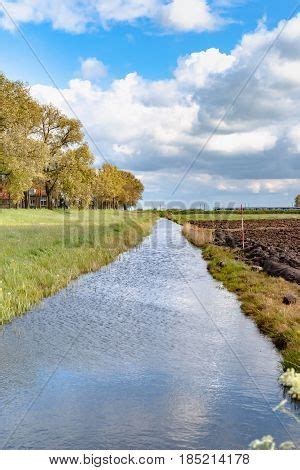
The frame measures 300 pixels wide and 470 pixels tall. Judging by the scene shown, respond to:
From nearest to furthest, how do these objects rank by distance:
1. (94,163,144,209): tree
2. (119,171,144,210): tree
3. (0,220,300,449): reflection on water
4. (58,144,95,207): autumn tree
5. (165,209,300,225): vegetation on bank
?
(0,220,300,449): reflection on water, (58,144,95,207): autumn tree, (165,209,300,225): vegetation on bank, (94,163,144,209): tree, (119,171,144,210): tree

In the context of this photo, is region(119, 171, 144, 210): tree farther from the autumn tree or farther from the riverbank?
the riverbank

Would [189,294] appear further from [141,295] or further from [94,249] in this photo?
[94,249]

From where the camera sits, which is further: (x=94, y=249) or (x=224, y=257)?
(x=94, y=249)

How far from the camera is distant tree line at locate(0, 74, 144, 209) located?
2320 inches

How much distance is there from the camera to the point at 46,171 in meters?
82.4

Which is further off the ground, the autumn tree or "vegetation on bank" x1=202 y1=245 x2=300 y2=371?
the autumn tree

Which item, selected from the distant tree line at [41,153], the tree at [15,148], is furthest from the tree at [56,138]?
the tree at [15,148]

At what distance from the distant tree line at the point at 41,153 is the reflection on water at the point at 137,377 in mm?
42131

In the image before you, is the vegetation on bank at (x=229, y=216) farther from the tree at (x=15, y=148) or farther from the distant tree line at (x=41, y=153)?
the tree at (x=15, y=148)

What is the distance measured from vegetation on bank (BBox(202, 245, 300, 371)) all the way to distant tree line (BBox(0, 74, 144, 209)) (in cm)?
3497

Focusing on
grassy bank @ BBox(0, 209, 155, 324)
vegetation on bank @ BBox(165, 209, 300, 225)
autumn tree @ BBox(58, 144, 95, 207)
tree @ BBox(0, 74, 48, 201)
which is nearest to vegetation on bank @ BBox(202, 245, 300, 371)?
grassy bank @ BBox(0, 209, 155, 324)

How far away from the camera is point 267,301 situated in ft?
61.2
